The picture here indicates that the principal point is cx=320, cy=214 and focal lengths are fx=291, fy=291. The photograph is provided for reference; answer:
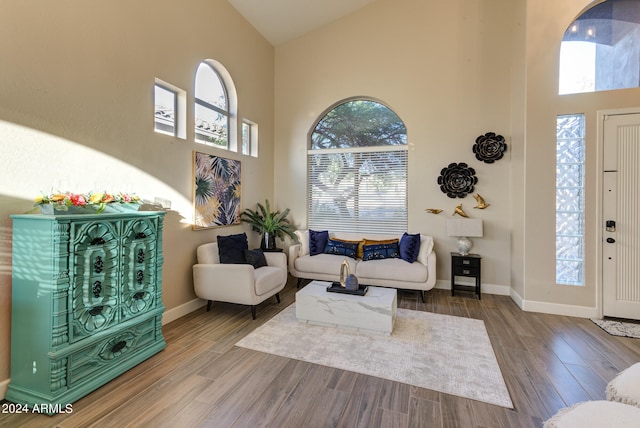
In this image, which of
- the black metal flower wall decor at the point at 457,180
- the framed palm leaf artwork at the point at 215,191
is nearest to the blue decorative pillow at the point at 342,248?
the framed palm leaf artwork at the point at 215,191

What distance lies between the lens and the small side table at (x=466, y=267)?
Answer: 172 inches

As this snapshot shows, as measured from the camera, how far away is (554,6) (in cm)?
363

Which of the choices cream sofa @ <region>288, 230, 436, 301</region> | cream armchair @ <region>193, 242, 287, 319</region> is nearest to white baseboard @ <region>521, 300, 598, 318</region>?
cream sofa @ <region>288, 230, 436, 301</region>

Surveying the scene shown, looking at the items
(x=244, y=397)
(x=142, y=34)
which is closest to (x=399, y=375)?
(x=244, y=397)

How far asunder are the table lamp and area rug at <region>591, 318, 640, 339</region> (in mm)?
1616

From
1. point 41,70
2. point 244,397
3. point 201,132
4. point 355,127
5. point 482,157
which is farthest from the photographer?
point 355,127

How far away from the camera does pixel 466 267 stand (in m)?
4.41

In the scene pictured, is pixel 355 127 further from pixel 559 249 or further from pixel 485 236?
pixel 559 249

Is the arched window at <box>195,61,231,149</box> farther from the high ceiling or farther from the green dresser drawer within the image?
the green dresser drawer

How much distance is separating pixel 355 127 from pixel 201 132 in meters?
2.74

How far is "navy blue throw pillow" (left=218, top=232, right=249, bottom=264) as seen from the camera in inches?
150

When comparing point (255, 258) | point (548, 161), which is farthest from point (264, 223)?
point (548, 161)

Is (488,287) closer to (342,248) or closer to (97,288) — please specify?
(342,248)

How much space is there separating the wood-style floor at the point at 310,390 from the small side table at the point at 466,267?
124 cm
